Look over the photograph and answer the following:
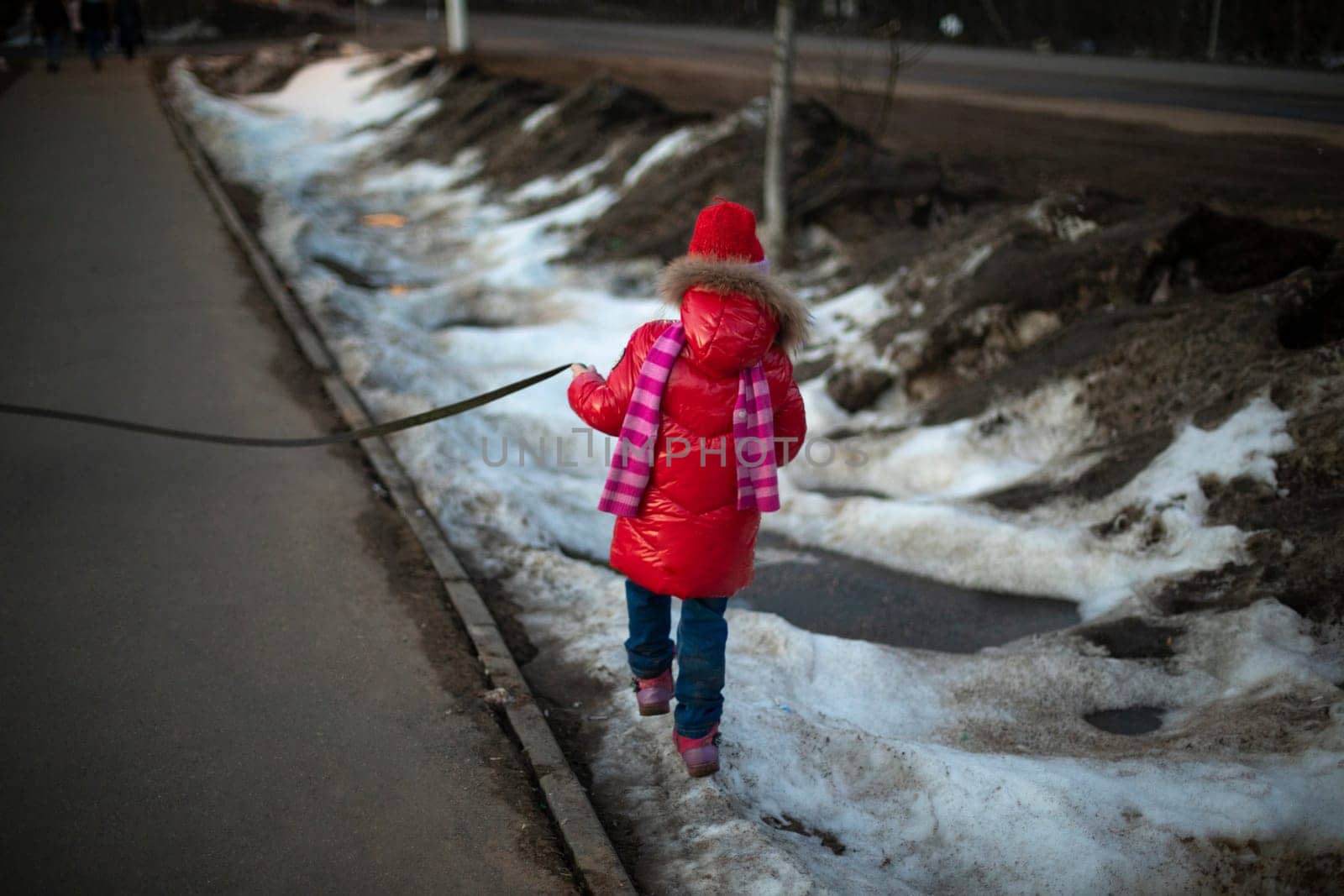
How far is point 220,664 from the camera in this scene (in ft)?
13.9

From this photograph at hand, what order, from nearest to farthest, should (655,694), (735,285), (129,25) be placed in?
1. (735,285)
2. (655,694)
3. (129,25)

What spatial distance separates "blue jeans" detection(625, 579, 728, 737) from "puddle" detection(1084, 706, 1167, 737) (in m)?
1.65

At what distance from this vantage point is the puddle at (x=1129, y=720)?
4250 mm

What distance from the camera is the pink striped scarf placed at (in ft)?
→ 11.2

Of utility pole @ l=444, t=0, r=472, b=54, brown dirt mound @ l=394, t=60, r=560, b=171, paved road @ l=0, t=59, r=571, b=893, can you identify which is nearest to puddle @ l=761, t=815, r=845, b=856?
paved road @ l=0, t=59, r=571, b=893

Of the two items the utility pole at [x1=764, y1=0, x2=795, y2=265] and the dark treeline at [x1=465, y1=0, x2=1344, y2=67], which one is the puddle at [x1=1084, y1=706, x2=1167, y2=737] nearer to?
the utility pole at [x1=764, y1=0, x2=795, y2=265]

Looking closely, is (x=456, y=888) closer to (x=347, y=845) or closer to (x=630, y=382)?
(x=347, y=845)

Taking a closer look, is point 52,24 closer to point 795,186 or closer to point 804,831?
point 795,186

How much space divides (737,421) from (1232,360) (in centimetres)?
377

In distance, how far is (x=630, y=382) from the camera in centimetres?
352

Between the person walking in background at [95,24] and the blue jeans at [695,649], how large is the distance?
27.0m

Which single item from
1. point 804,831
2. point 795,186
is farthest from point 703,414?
point 795,186

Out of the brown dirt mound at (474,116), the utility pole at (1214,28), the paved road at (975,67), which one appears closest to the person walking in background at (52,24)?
the paved road at (975,67)

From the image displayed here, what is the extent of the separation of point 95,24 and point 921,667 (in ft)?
90.0
